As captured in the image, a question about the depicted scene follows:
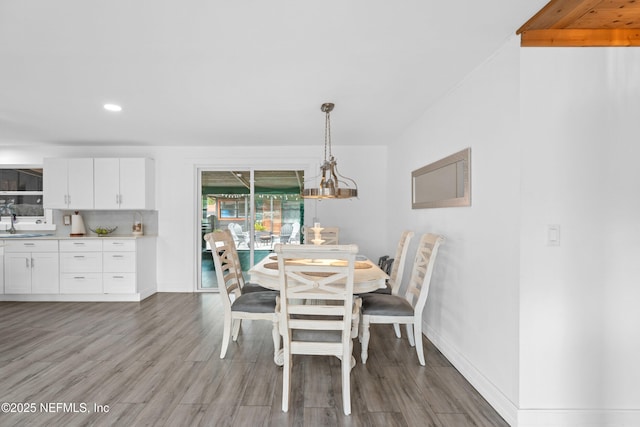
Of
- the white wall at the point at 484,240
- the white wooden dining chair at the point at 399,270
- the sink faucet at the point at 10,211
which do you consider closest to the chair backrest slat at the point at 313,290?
the white wall at the point at 484,240

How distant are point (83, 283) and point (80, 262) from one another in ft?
0.98

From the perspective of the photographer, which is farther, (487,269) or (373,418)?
(487,269)

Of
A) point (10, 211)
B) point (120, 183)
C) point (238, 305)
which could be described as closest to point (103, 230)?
point (120, 183)

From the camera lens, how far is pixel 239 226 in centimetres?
519

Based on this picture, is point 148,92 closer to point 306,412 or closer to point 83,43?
point 83,43

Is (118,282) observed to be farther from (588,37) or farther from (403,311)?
(588,37)

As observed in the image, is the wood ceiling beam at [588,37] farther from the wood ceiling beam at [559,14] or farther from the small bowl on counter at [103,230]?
the small bowl on counter at [103,230]

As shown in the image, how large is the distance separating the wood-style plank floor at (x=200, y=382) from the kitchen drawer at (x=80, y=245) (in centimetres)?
118

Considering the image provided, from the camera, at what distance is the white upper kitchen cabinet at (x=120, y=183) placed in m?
4.66

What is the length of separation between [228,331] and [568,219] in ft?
8.42

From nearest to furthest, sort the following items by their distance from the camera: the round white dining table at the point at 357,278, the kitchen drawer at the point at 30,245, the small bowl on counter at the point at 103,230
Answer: the round white dining table at the point at 357,278 → the kitchen drawer at the point at 30,245 → the small bowl on counter at the point at 103,230

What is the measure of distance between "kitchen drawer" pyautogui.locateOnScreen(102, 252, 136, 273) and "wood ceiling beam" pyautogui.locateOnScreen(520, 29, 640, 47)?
16.4ft

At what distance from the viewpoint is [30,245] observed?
4.38 metres

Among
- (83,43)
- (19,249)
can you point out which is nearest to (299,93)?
(83,43)
